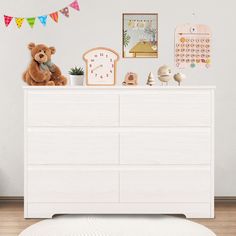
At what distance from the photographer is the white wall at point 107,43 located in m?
4.03

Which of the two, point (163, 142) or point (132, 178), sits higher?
point (163, 142)

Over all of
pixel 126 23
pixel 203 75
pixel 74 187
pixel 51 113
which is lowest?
pixel 74 187

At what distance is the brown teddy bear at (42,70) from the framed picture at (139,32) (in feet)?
2.07

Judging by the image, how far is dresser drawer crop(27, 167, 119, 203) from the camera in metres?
3.46

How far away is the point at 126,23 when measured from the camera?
158 inches

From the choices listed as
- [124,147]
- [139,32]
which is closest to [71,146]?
[124,147]

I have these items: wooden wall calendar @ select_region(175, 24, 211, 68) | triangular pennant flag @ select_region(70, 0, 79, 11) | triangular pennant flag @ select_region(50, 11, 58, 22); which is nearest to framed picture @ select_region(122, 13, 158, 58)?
wooden wall calendar @ select_region(175, 24, 211, 68)

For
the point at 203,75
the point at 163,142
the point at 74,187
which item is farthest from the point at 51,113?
the point at 203,75

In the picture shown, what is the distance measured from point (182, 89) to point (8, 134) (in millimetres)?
1533

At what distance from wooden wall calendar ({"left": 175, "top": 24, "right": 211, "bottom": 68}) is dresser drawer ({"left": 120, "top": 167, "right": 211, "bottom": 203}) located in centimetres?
100

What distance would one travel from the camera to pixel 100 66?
3.63 m

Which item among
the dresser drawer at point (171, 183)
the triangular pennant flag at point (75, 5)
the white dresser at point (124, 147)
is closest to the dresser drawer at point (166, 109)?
the white dresser at point (124, 147)

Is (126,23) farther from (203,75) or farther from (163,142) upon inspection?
(163,142)

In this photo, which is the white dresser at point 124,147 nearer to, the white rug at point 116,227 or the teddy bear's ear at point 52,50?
the white rug at point 116,227
